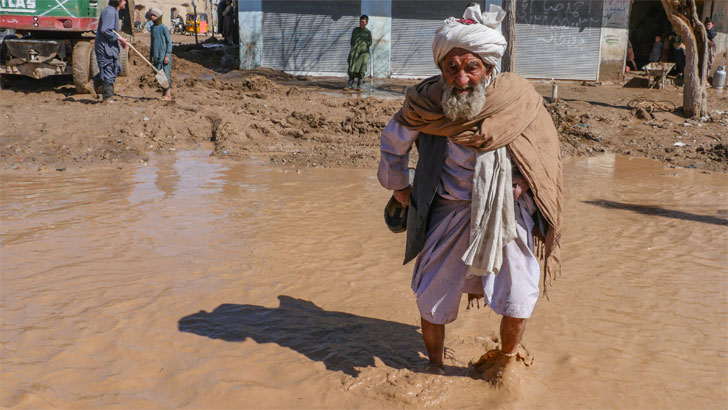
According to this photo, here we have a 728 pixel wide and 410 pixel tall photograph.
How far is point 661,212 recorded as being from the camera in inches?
240

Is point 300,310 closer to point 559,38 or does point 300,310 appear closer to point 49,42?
point 49,42

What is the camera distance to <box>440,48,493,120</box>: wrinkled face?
7.91 feet

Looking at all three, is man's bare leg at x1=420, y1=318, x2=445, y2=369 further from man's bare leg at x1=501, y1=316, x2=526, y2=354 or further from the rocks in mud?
the rocks in mud

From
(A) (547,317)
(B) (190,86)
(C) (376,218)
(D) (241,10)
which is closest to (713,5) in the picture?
(D) (241,10)

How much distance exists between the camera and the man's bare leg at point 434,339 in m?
2.76

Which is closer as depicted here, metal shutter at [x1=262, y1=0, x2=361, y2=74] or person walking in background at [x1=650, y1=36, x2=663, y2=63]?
metal shutter at [x1=262, y1=0, x2=361, y2=74]

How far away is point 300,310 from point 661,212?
4135 millimetres

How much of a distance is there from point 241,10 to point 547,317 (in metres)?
13.9

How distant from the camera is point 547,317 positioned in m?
3.63

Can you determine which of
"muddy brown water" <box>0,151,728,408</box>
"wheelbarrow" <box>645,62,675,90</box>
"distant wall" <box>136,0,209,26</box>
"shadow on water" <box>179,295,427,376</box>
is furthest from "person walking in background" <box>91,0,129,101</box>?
"distant wall" <box>136,0,209,26</box>

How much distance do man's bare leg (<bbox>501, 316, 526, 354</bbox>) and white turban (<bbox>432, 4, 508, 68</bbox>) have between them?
3.58ft

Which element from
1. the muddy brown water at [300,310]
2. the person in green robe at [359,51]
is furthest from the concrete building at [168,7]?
the muddy brown water at [300,310]

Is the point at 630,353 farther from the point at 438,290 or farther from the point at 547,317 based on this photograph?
the point at 438,290

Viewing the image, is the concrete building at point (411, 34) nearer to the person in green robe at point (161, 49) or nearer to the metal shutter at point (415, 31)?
the metal shutter at point (415, 31)
